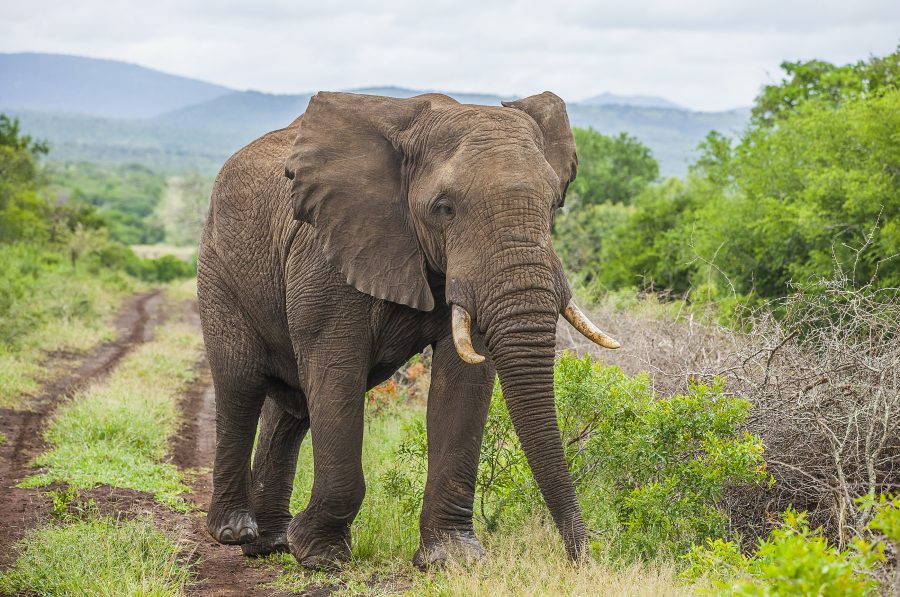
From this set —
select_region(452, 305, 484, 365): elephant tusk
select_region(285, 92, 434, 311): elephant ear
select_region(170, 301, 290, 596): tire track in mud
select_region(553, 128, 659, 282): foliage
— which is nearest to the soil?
select_region(170, 301, 290, 596): tire track in mud

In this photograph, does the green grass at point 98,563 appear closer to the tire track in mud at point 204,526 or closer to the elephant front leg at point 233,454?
the tire track in mud at point 204,526

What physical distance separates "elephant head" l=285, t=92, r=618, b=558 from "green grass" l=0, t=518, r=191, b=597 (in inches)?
78.5

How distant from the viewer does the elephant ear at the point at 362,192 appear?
6105 mm

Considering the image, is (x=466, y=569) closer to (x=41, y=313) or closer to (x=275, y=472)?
(x=275, y=472)

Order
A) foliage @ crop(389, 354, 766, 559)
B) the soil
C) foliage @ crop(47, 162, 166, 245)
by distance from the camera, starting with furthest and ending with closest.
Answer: foliage @ crop(47, 162, 166, 245) < the soil < foliage @ crop(389, 354, 766, 559)

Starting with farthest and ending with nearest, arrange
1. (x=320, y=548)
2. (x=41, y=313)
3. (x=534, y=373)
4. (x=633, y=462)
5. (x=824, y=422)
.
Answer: (x=41, y=313) → (x=633, y=462) → (x=320, y=548) → (x=824, y=422) → (x=534, y=373)

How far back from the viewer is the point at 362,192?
6.22 meters

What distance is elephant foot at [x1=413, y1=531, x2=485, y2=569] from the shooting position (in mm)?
6434

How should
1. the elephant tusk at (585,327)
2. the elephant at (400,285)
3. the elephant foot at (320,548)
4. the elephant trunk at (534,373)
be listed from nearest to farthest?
the elephant trunk at (534,373)
the elephant at (400,285)
the elephant tusk at (585,327)
the elephant foot at (320,548)

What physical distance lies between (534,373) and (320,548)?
2.11 metres

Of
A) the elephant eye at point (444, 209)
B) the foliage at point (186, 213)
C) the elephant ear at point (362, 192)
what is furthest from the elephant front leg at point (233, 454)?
the foliage at point (186, 213)

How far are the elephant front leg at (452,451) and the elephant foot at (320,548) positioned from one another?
47 centimetres

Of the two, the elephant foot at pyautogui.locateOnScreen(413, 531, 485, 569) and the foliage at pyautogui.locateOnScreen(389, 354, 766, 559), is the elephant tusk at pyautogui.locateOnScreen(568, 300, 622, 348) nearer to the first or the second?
the foliage at pyautogui.locateOnScreen(389, 354, 766, 559)

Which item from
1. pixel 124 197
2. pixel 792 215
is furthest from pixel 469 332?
pixel 124 197
